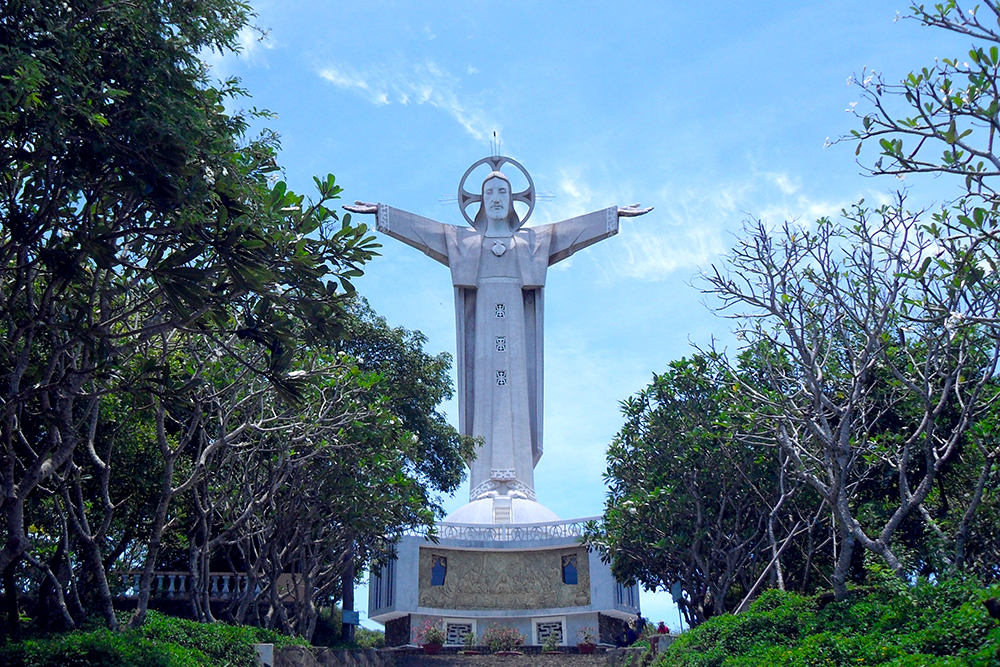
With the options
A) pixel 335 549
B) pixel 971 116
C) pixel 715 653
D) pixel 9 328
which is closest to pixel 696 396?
pixel 715 653

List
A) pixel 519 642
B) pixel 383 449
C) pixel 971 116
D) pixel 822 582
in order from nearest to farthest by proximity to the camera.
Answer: pixel 971 116, pixel 383 449, pixel 822 582, pixel 519 642

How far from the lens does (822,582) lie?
19016 mm

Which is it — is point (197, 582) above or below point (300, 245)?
below

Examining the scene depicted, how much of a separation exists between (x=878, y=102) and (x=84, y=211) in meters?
7.33

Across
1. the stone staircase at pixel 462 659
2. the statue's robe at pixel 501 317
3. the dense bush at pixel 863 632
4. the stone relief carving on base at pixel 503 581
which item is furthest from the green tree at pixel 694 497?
the statue's robe at pixel 501 317

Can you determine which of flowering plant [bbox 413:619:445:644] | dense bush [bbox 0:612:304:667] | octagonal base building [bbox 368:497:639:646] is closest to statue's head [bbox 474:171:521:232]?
octagonal base building [bbox 368:497:639:646]

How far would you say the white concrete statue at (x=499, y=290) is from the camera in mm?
30688

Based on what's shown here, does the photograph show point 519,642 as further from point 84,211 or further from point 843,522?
point 84,211

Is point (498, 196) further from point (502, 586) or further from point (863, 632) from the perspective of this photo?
point (863, 632)

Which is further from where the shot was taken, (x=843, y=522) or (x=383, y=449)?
(x=383, y=449)

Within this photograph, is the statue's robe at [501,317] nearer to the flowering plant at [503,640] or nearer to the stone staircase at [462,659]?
the flowering plant at [503,640]

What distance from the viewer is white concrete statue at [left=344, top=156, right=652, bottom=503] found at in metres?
30.7

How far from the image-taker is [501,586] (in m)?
26.1

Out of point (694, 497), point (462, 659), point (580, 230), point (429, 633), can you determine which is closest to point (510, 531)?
point (429, 633)
